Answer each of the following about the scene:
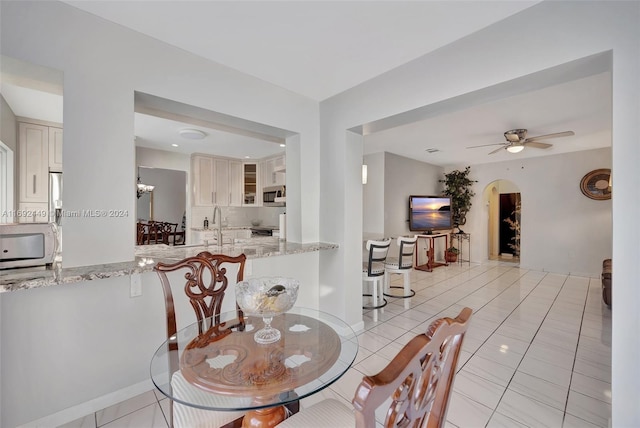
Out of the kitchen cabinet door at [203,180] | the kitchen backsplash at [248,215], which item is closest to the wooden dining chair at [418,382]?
the kitchen cabinet door at [203,180]

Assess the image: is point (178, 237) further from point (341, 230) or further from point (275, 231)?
point (341, 230)

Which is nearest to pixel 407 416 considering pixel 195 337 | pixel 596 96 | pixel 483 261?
pixel 195 337

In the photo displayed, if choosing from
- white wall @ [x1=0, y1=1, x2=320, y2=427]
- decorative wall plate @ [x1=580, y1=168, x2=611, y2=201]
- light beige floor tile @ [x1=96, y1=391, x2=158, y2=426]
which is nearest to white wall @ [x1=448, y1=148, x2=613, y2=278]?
decorative wall plate @ [x1=580, y1=168, x2=611, y2=201]

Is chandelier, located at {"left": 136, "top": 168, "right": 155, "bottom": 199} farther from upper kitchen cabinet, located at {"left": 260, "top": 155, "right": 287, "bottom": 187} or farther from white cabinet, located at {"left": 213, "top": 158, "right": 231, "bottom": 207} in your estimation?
upper kitchen cabinet, located at {"left": 260, "top": 155, "right": 287, "bottom": 187}

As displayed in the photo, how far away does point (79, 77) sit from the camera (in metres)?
1.72

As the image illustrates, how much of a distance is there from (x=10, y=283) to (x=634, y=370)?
3185 millimetres

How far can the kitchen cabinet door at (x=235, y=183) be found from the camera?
5840mm

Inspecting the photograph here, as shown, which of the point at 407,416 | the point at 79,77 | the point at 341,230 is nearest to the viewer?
the point at 407,416

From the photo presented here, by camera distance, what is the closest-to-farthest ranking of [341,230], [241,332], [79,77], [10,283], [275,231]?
[10,283], [241,332], [79,77], [341,230], [275,231]

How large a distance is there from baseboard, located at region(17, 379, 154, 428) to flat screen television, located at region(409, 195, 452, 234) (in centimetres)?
553

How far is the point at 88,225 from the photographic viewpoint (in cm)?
177

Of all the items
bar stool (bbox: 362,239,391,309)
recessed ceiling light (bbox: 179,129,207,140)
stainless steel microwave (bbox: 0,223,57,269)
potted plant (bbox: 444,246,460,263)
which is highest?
recessed ceiling light (bbox: 179,129,207,140)

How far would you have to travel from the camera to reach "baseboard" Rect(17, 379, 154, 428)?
160 cm

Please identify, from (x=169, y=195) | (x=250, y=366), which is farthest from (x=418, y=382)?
(x=169, y=195)
